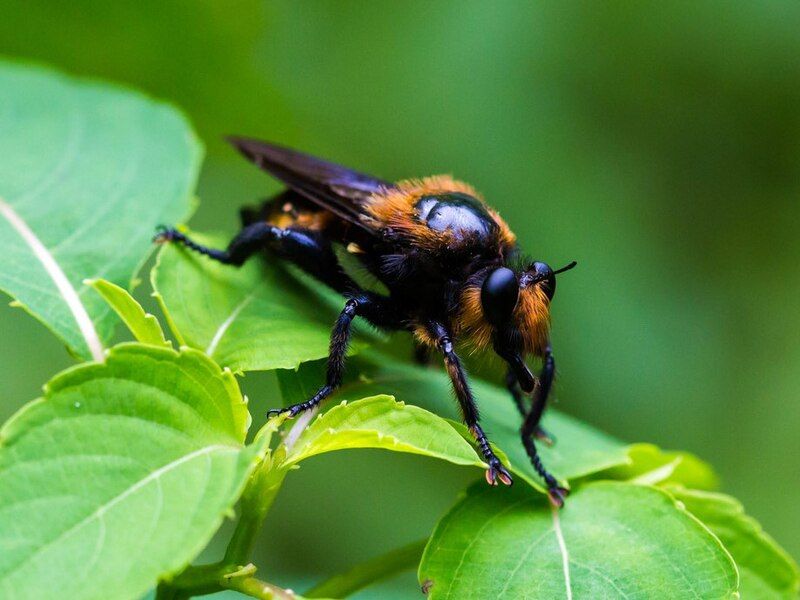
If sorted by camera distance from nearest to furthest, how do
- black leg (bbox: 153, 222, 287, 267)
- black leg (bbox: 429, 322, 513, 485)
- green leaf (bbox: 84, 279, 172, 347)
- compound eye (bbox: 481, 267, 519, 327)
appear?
green leaf (bbox: 84, 279, 172, 347) → black leg (bbox: 429, 322, 513, 485) → compound eye (bbox: 481, 267, 519, 327) → black leg (bbox: 153, 222, 287, 267)

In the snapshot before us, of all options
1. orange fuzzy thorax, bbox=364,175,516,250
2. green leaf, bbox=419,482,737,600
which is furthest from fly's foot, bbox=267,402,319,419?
orange fuzzy thorax, bbox=364,175,516,250

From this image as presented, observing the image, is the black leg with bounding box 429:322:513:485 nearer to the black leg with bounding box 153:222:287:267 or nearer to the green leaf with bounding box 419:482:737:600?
the green leaf with bounding box 419:482:737:600

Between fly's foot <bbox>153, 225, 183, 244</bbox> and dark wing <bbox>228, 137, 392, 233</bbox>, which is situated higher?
dark wing <bbox>228, 137, 392, 233</bbox>

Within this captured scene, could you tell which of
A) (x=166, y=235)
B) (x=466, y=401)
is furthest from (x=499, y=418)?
(x=166, y=235)

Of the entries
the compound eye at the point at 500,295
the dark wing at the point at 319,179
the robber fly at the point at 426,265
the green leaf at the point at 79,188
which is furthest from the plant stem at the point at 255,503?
the dark wing at the point at 319,179

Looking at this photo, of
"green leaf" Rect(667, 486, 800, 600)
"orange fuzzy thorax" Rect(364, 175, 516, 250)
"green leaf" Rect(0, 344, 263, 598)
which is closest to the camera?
"green leaf" Rect(0, 344, 263, 598)

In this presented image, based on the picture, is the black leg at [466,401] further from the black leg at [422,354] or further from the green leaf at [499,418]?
the black leg at [422,354]

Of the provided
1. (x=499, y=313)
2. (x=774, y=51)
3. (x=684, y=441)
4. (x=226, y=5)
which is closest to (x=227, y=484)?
(x=499, y=313)
